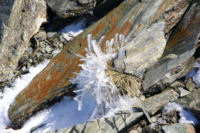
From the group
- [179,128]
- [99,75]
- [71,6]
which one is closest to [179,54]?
[179,128]

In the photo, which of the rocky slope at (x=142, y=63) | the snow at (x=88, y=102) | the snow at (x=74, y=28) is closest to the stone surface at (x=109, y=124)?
the rocky slope at (x=142, y=63)

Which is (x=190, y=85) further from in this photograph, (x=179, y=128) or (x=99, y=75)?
(x=99, y=75)

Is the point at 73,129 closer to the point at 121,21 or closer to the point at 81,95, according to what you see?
the point at 81,95

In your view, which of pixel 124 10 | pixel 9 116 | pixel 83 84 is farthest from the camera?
pixel 9 116

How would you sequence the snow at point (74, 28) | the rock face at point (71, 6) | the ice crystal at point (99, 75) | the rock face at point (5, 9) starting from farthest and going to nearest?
the snow at point (74, 28)
the rock face at point (71, 6)
the rock face at point (5, 9)
the ice crystal at point (99, 75)

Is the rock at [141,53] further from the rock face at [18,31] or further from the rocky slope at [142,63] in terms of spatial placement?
the rock face at [18,31]

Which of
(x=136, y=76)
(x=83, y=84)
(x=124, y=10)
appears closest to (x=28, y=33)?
(x=83, y=84)

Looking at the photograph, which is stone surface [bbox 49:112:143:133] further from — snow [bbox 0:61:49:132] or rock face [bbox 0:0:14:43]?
rock face [bbox 0:0:14:43]
